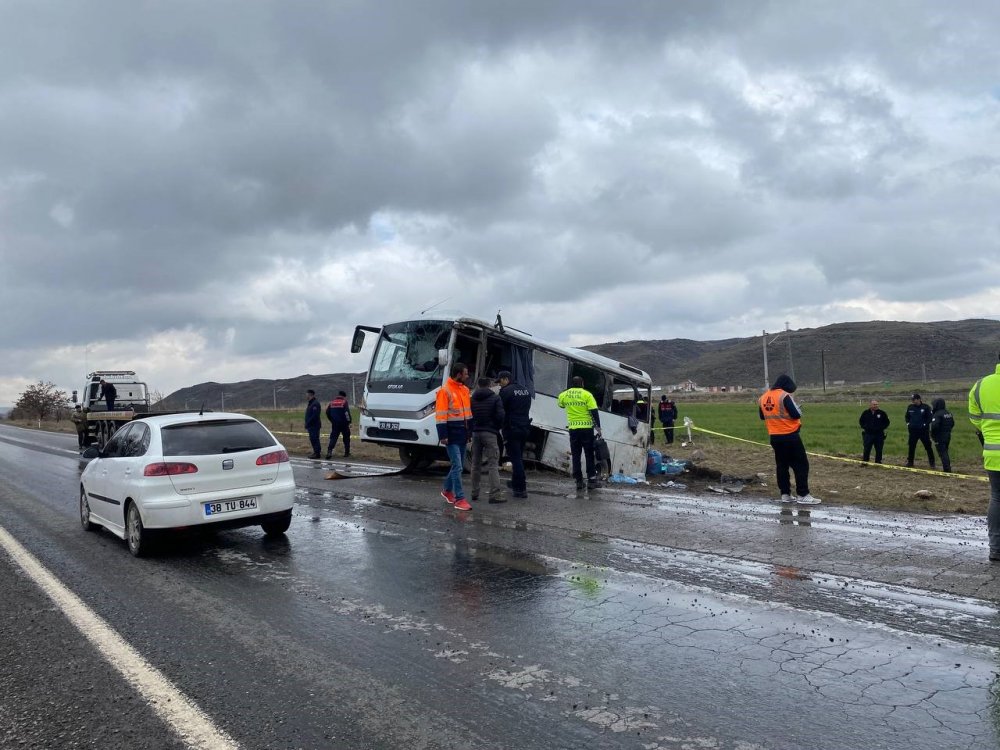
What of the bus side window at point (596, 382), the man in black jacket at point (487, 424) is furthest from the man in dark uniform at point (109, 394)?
the man in black jacket at point (487, 424)

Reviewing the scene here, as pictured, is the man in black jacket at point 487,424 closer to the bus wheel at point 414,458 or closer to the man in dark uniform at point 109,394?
the bus wheel at point 414,458

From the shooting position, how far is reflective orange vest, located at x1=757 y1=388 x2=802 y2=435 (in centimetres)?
1004

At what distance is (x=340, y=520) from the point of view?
9312 mm

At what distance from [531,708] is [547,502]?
23.0 feet

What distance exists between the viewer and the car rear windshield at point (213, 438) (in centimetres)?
766

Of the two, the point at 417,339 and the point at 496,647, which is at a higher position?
the point at 417,339

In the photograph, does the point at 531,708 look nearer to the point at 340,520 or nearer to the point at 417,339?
the point at 340,520

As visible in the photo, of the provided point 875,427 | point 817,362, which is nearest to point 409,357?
point 875,427

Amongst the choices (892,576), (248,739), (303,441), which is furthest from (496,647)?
(303,441)

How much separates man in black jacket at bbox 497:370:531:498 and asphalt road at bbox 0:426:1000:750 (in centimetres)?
247

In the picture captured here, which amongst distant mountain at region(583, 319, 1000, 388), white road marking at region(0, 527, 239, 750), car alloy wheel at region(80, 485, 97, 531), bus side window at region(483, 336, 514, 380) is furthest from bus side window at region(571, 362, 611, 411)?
distant mountain at region(583, 319, 1000, 388)

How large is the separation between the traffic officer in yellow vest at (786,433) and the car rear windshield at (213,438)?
653 cm

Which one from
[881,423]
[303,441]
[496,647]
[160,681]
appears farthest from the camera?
[303,441]

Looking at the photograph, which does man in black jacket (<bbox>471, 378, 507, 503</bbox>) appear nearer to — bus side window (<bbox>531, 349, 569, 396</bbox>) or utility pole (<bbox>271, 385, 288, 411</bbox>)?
bus side window (<bbox>531, 349, 569, 396</bbox>)
